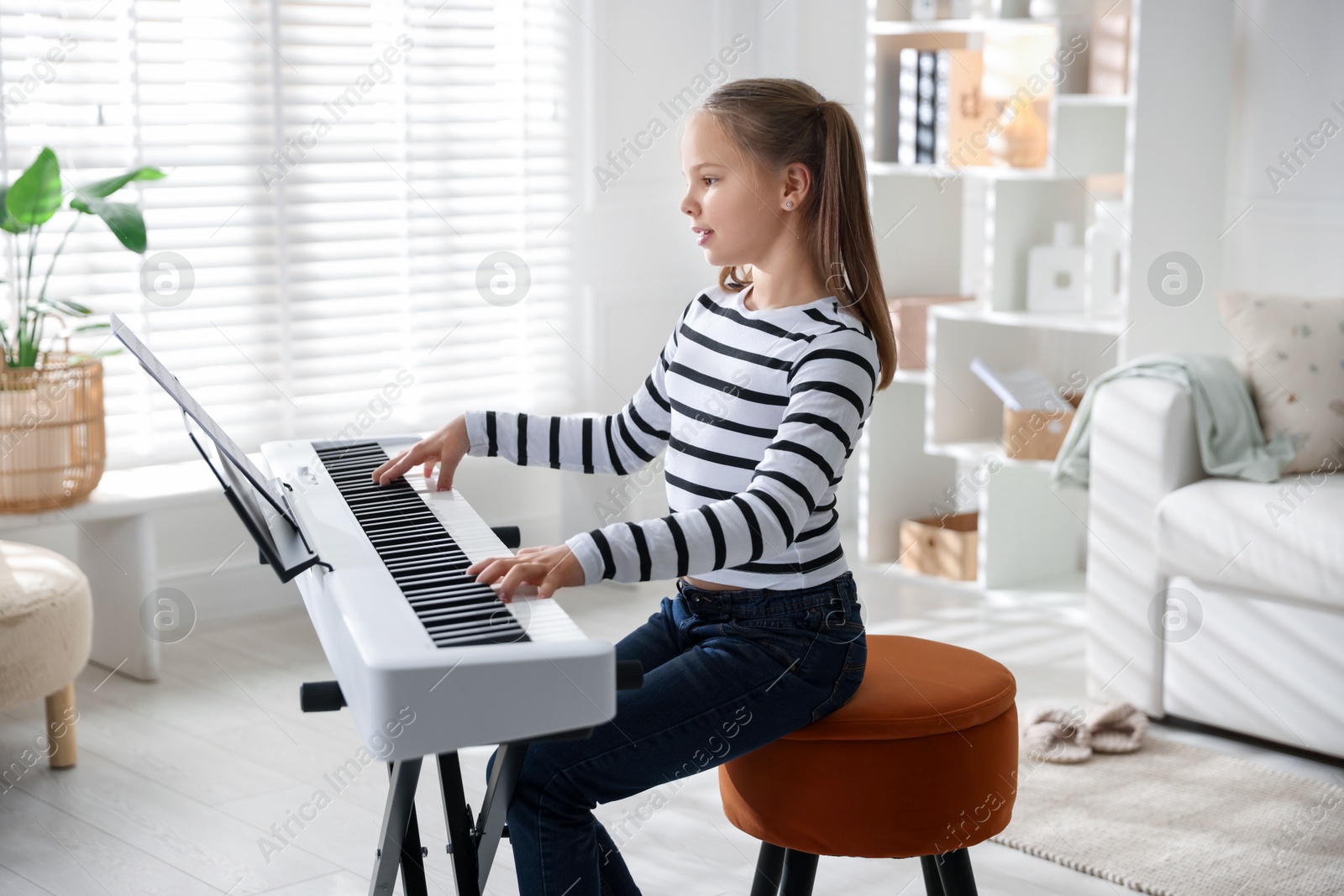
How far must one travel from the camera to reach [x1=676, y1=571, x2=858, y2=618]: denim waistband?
1.57 meters

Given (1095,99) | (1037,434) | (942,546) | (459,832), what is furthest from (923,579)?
(459,832)

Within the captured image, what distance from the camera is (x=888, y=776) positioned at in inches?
59.5

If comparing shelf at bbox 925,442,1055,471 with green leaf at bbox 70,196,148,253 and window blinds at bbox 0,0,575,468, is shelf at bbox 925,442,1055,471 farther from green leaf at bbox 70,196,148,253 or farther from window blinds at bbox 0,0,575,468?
green leaf at bbox 70,196,148,253

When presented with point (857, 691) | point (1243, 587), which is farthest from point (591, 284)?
point (857, 691)

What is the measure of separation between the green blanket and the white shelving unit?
47 centimetres

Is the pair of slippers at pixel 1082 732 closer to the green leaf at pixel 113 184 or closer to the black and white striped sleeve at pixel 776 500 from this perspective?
the black and white striped sleeve at pixel 776 500

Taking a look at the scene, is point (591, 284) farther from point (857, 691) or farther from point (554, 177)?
point (857, 691)

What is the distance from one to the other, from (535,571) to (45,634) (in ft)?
5.08

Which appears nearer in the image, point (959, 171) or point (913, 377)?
point (959, 171)

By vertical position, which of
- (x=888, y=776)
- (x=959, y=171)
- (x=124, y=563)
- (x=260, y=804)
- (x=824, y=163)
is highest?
(x=959, y=171)

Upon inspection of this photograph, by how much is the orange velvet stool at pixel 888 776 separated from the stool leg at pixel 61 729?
1565 millimetres

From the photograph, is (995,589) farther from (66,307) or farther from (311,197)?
(66,307)

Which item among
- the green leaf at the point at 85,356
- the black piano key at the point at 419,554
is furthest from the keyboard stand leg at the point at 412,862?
the green leaf at the point at 85,356

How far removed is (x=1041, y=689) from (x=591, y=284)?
1.83m
